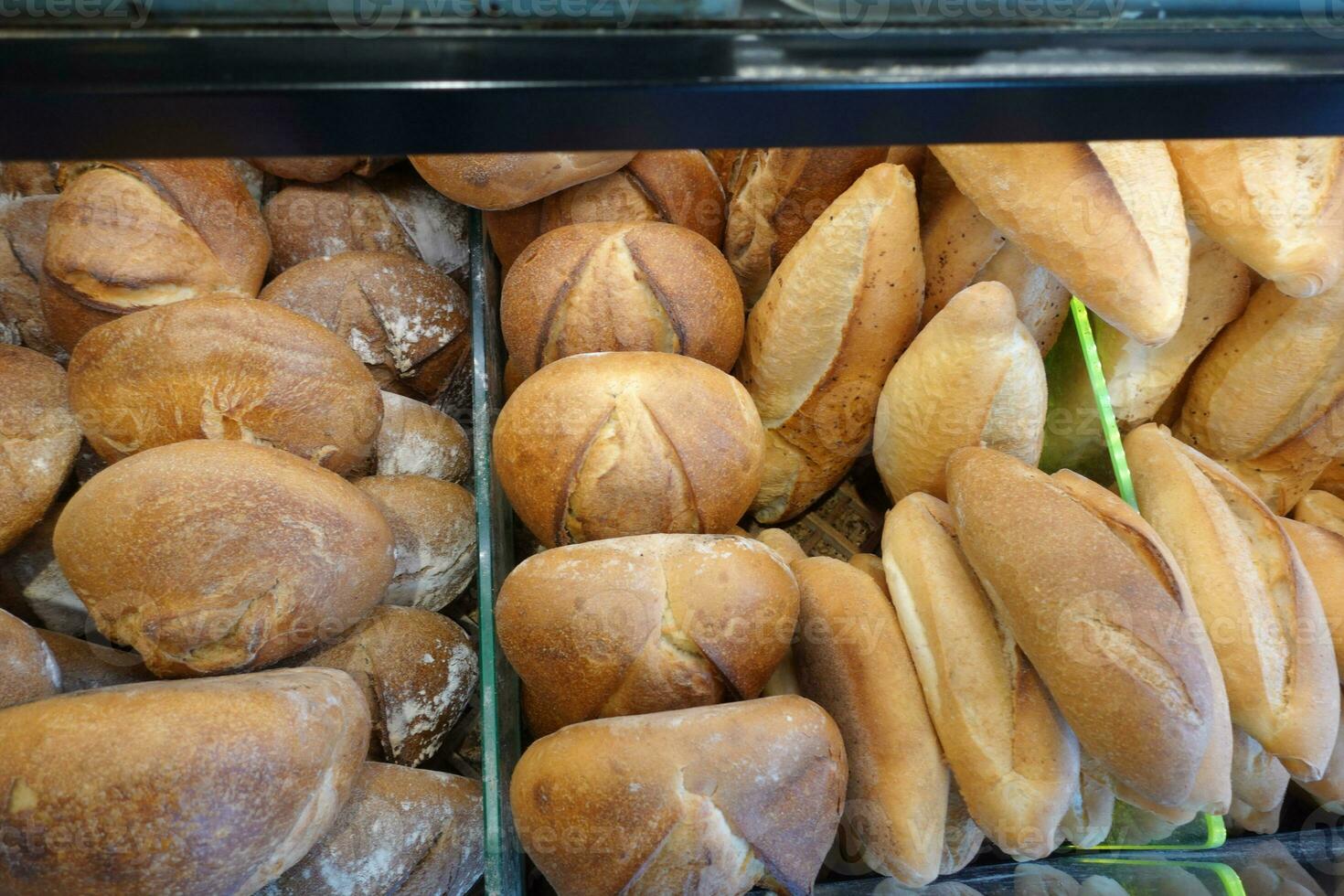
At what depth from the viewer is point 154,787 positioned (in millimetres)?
755

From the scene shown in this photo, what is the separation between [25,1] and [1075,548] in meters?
0.90

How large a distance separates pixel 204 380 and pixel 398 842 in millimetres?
540

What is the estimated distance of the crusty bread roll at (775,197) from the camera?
48.7 inches

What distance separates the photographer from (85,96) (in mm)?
440

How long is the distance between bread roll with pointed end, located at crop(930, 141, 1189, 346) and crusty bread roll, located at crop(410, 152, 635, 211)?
49 cm

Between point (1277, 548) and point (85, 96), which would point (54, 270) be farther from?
point (1277, 548)

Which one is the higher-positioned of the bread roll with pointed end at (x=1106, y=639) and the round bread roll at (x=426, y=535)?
the bread roll with pointed end at (x=1106, y=639)

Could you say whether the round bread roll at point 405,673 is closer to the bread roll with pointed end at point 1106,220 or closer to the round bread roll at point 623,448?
the round bread roll at point 623,448

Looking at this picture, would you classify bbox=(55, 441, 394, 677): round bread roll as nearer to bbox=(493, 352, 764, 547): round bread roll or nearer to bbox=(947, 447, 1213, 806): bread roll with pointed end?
bbox=(493, 352, 764, 547): round bread roll

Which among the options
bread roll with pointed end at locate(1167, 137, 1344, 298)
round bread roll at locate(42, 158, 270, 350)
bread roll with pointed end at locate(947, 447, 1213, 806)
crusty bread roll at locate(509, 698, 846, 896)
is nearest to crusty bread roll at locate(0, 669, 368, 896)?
crusty bread roll at locate(509, 698, 846, 896)

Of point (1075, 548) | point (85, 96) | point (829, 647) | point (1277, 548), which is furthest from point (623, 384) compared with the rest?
point (1277, 548)

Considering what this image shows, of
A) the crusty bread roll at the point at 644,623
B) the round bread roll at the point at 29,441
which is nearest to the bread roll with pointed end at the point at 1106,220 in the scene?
the crusty bread roll at the point at 644,623

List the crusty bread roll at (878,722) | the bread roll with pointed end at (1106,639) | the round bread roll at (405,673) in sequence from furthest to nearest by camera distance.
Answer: the round bread roll at (405,673)
the crusty bread roll at (878,722)
the bread roll with pointed end at (1106,639)

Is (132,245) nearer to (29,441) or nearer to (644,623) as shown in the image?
(29,441)
